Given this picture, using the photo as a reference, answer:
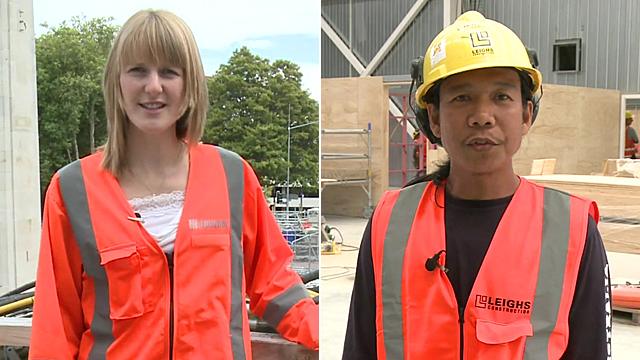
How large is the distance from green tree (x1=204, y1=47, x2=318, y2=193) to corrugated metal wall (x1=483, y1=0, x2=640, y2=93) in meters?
15.5

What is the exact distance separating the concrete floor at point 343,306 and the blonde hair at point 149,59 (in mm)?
1311

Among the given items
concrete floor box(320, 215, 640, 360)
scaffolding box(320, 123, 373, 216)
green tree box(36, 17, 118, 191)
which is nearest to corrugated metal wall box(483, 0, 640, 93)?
scaffolding box(320, 123, 373, 216)

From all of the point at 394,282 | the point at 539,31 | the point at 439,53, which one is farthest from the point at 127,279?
the point at 539,31

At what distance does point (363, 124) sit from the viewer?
1220cm

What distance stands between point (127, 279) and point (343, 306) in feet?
15.7

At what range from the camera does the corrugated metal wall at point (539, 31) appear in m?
16.1

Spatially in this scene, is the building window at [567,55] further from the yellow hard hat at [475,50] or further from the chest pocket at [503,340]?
the chest pocket at [503,340]

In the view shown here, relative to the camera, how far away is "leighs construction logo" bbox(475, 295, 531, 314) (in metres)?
1.40

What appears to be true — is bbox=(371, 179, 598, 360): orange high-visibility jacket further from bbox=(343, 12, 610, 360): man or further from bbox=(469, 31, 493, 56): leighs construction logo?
bbox=(469, 31, 493, 56): leighs construction logo

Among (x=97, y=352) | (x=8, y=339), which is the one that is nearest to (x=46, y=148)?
(x=8, y=339)

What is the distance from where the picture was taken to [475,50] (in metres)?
1.38

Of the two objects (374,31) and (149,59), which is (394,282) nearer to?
(149,59)

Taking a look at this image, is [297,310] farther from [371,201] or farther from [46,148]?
[371,201]

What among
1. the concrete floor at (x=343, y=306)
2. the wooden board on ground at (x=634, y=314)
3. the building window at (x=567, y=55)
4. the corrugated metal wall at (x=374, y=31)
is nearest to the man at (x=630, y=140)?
the building window at (x=567, y=55)
